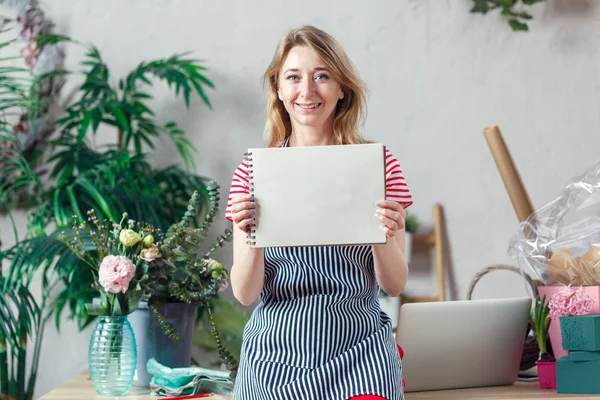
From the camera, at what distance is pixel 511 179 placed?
6.04 feet

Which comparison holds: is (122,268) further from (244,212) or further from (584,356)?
(584,356)

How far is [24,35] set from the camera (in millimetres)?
2654

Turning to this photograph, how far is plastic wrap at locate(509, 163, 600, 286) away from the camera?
4.85 feet

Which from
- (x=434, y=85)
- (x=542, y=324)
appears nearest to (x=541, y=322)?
(x=542, y=324)

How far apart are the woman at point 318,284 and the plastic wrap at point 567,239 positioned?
15.7 inches

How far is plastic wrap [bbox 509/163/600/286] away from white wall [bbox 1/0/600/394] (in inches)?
50.7

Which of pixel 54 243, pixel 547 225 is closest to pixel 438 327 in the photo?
pixel 547 225

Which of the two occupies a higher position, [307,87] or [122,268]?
[307,87]

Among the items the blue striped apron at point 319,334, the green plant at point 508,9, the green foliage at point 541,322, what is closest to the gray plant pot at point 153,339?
the blue striped apron at point 319,334

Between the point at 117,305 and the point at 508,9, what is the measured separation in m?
2.08

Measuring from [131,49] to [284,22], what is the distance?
0.60m

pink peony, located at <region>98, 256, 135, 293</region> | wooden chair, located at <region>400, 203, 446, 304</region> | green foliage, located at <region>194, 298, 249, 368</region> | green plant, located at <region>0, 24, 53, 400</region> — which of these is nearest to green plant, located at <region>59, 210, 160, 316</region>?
pink peony, located at <region>98, 256, 135, 293</region>

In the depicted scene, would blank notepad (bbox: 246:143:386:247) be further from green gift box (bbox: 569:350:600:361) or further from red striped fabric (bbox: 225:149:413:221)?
green gift box (bbox: 569:350:600:361)

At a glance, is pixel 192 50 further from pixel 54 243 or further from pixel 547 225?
pixel 547 225
